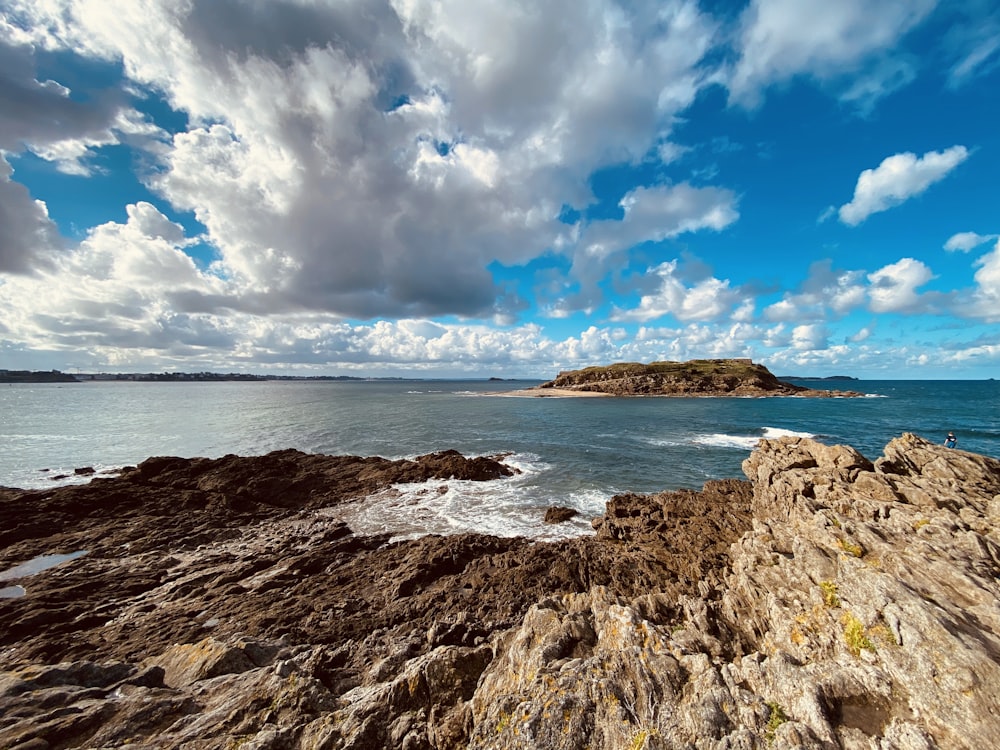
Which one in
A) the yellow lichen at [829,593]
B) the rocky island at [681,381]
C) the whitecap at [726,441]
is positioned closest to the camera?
the yellow lichen at [829,593]

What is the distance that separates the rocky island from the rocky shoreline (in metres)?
134

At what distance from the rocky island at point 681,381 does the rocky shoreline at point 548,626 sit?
440 ft

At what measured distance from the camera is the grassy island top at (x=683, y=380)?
143000mm

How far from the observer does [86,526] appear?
22.3m

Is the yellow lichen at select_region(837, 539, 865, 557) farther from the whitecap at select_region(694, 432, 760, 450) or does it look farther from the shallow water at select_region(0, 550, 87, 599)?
the whitecap at select_region(694, 432, 760, 450)

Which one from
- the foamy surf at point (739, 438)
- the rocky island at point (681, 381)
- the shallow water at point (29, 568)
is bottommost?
the shallow water at point (29, 568)

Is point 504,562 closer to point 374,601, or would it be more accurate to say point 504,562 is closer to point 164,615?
point 374,601

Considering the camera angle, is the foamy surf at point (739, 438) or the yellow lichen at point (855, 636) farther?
the foamy surf at point (739, 438)

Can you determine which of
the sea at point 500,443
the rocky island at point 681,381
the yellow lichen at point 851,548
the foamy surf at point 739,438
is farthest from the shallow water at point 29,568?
the rocky island at point 681,381

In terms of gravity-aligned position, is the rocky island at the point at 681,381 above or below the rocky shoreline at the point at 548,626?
above

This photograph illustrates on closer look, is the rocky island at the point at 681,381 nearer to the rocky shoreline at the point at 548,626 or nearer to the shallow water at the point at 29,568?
the rocky shoreline at the point at 548,626

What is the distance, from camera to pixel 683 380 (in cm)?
15062

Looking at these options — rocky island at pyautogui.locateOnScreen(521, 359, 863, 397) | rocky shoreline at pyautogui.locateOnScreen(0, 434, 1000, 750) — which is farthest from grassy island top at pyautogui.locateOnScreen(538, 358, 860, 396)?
rocky shoreline at pyautogui.locateOnScreen(0, 434, 1000, 750)

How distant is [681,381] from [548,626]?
15636cm
